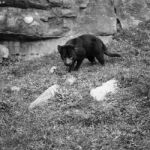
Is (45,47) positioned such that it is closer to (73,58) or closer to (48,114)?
(73,58)

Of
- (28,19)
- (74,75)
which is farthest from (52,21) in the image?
(74,75)

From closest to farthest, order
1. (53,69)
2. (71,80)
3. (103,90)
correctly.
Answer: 1. (103,90)
2. (71,80)
3. (53,69)

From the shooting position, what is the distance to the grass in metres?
7.30

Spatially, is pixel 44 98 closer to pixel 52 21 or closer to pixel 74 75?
pixel 74 75

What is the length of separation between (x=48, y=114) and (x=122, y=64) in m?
4.26

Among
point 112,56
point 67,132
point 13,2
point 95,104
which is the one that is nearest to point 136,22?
point 112,56

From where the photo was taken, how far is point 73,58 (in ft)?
40.1

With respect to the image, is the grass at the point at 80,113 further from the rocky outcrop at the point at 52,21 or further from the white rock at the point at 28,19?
the white rock at the point at 28,19

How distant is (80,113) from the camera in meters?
8.51

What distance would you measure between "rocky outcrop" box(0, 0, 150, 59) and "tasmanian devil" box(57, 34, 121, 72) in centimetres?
260

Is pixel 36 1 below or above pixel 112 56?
above

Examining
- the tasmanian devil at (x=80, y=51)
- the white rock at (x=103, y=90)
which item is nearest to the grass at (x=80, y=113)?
the white rock at (x=103, y=90)

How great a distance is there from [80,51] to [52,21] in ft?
11.0

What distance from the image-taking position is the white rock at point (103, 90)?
9.25m
